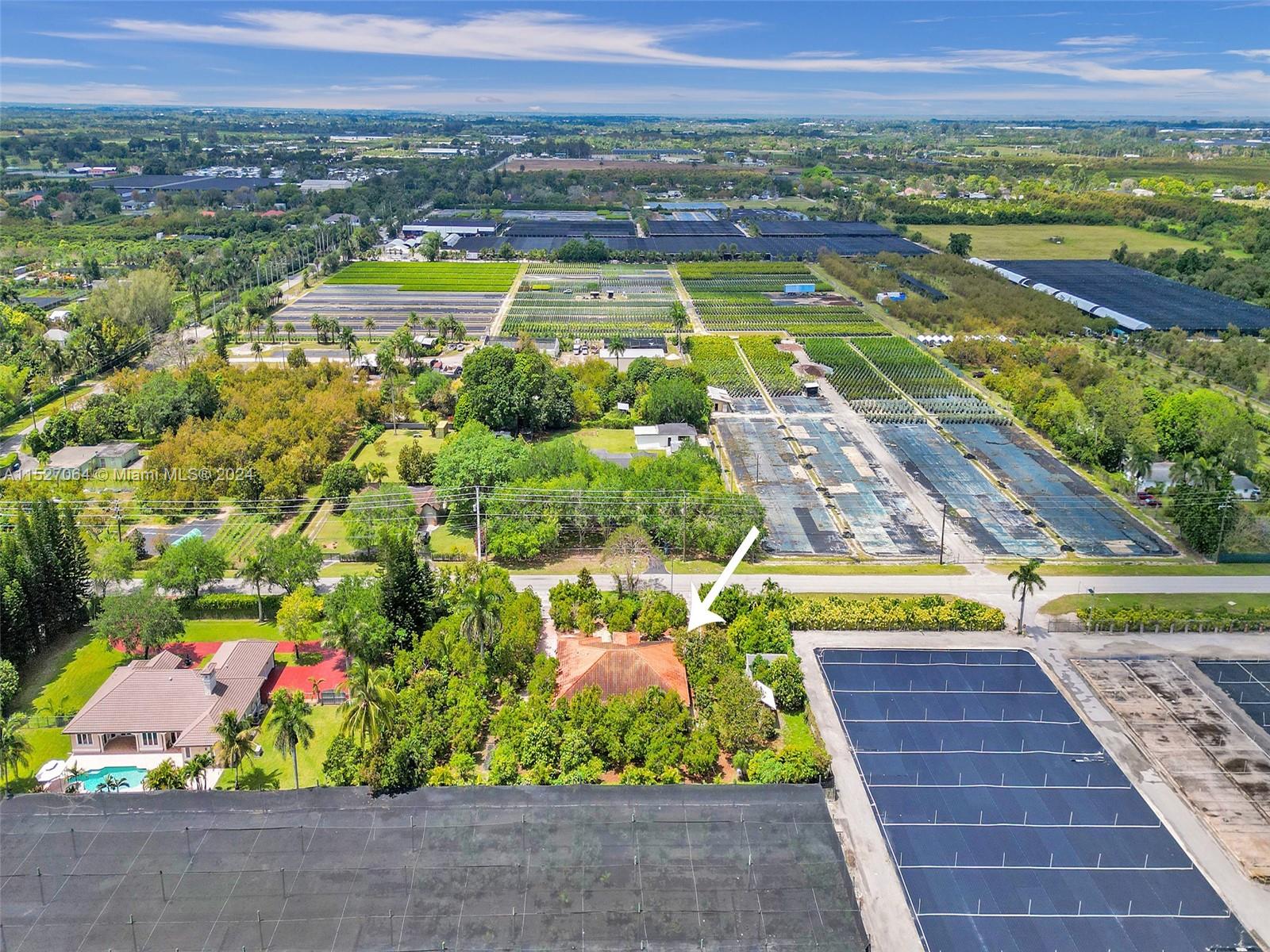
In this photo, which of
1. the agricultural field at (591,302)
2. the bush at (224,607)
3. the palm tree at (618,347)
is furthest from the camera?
the agricultural field at (591,302)

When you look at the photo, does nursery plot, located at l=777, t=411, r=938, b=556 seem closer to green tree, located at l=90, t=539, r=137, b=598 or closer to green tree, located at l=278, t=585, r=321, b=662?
green tree, located at l=278, t=585, r=321, b=662

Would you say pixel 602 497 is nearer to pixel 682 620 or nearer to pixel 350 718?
pixel 682 620

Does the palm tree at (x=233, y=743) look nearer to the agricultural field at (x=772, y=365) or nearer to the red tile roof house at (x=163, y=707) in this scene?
the red tile roof house at (x=163, y=707)

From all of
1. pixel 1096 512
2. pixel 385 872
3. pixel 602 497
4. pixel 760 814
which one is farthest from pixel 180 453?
pixel 1096 512

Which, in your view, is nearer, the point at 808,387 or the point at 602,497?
the point at 602,497

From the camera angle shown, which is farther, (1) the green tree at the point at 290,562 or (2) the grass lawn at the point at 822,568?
(2) the grass lawn at the point at 822,568

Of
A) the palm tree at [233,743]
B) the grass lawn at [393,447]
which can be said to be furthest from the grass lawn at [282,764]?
the grass lawn at [393,447]
